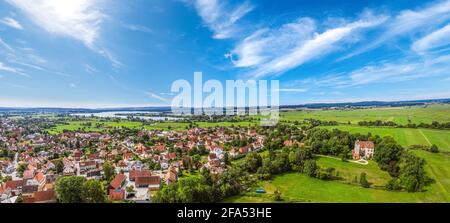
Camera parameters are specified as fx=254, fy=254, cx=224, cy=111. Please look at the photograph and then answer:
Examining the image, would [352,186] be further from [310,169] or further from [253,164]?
[253,164]

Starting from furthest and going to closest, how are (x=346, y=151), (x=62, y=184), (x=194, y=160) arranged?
1. (x=346, y=151)
2. (x=194, y=160)
3. (x=62, y=184)

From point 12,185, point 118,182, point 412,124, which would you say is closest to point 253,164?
point 118,182

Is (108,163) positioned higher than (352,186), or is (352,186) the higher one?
(108,163)

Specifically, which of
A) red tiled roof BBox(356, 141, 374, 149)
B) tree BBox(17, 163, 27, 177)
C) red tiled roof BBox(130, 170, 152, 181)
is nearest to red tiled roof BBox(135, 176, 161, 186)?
red tiled roof BBox(130, 170, 152, 181)

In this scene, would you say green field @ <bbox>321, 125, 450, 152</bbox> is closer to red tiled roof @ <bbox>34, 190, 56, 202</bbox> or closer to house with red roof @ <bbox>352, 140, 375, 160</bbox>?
house with red roof @ <bbox>352, 140, 375, 160</bbox>
